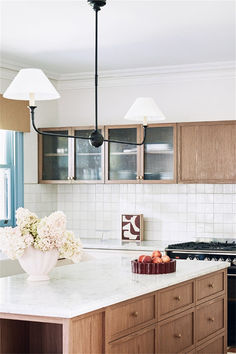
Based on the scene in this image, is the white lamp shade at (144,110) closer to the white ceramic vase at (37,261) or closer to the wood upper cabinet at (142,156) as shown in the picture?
the white ceramic vase at (37,261)

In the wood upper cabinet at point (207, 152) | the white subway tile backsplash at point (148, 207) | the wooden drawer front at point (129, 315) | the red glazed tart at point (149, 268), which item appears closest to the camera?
the wooden drawer front at point (129, 315)

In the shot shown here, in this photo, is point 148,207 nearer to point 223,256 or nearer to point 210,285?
point 223,256

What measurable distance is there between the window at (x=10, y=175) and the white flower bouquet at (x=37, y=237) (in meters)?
2.99

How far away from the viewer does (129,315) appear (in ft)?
11.2

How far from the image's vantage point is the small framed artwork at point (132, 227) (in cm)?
686

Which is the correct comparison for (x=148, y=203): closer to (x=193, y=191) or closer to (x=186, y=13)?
(x=193, y=191)

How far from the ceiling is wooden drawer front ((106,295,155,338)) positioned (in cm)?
219

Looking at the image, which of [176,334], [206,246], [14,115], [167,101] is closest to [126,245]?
[206,246]

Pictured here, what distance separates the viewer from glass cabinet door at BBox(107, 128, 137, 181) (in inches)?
265

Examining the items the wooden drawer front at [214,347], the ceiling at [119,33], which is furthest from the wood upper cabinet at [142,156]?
the wooden drawer front at [214,347]

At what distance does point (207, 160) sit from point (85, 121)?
1667mm

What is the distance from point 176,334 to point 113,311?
950mm

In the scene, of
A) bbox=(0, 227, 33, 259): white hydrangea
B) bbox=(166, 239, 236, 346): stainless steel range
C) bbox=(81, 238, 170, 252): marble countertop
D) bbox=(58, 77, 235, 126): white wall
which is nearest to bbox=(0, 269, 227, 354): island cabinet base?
bbox=(0, 227, 33, 259): white hydrangea

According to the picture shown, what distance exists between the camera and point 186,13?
4754mm
